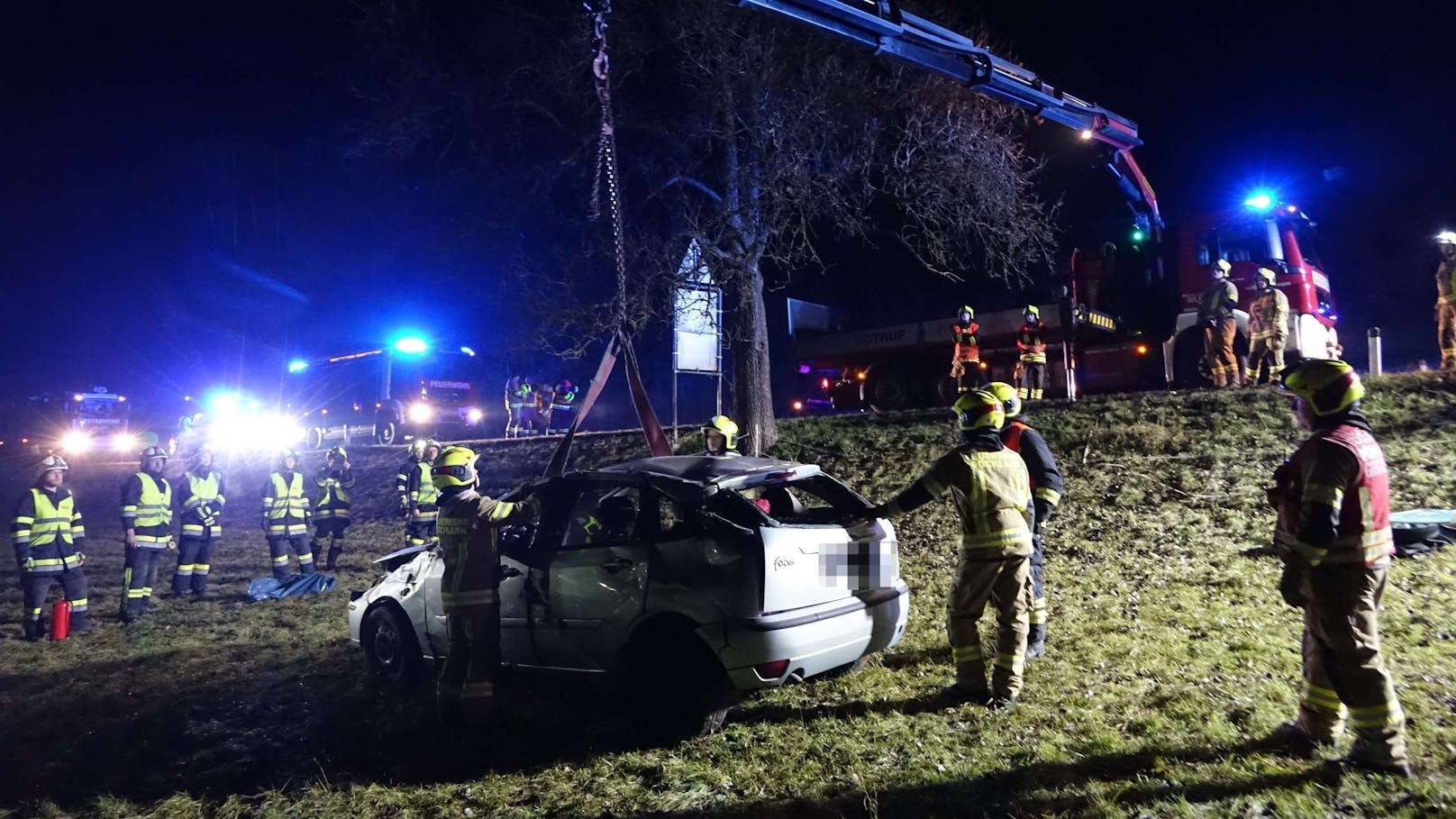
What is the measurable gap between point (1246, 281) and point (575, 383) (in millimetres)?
14617

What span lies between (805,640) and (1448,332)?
10.9 metres

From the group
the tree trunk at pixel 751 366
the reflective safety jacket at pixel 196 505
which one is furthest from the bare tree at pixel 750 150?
the reflective safety jacket at pixel 196 505

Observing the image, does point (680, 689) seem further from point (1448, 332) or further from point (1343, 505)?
point (1448, 332)

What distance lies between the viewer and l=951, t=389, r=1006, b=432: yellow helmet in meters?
4.33

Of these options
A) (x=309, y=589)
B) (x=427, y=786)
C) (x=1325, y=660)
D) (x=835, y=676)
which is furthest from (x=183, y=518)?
(x=1325, y=660)

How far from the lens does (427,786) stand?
3.93 meters

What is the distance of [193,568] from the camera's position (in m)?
9.09

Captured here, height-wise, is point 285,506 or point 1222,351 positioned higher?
point 1222,351

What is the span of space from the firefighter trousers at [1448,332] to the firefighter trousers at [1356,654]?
30.2 ft

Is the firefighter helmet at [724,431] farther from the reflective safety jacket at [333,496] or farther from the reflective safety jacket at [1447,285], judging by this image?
the reflective safety jacket at [1447,285]

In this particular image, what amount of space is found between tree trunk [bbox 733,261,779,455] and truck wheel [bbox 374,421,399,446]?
13.3 m

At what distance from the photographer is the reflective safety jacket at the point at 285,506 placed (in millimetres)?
9523

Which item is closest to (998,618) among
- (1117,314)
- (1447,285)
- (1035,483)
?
(1035,483)

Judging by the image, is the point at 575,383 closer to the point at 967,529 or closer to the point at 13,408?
the point at 967,529
